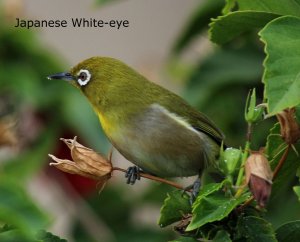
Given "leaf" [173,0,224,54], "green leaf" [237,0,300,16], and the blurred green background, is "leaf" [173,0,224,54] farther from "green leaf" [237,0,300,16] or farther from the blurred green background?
"green leaf" [237,0,300,16]

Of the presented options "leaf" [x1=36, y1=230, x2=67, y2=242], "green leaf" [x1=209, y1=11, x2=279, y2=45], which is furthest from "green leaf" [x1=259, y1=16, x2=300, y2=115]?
"leaf" [x1=36, y1=230, x2=67, y2=242]

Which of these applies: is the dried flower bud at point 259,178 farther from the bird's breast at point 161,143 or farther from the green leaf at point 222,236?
the bird's breast at point 161,143

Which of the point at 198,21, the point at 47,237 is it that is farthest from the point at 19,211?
the point at 198,21

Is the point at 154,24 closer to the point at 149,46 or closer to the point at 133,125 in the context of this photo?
the point at 149,46

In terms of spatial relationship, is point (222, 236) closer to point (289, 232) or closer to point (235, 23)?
point (289, 232)

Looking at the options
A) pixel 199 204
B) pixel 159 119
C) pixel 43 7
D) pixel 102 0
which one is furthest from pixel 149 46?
pixel 199 204
